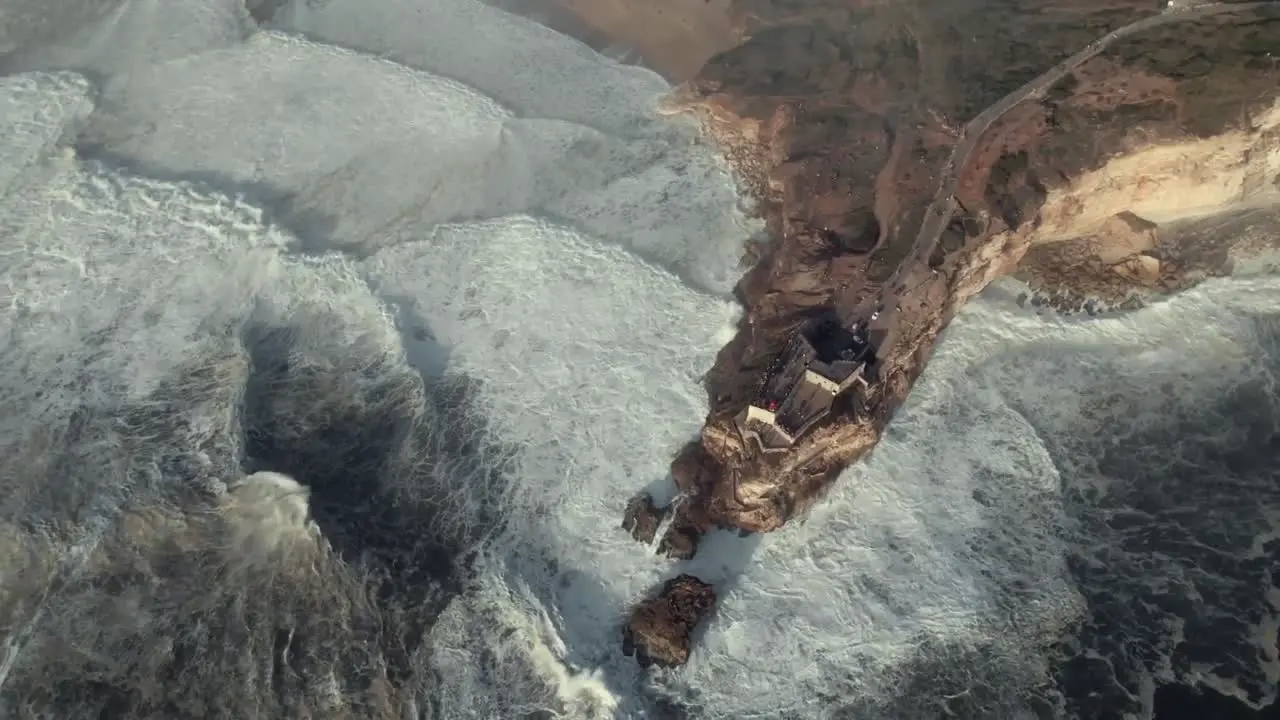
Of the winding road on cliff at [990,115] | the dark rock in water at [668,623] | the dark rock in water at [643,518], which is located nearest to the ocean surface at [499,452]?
the dark rock in water at [643,518]

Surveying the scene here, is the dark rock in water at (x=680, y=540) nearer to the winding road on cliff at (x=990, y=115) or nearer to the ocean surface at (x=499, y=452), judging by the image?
the ocean surface at (x=499, y=452)

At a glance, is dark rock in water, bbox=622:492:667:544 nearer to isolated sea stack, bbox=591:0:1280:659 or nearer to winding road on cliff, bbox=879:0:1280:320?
isolated sea stack, bbox=591:0:1280:659

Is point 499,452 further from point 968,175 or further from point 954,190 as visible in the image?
point 968,175

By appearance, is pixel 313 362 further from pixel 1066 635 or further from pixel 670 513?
pixel 1066 635

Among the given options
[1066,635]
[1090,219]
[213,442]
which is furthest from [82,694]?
[1090,219]

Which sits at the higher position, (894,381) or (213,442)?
(894,381)
